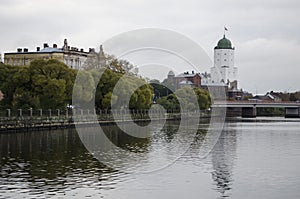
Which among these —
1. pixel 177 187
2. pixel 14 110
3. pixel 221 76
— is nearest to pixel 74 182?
pixel 177 187

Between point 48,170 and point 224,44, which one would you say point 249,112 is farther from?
point 48,170

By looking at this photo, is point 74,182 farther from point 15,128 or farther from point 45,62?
point 45,62

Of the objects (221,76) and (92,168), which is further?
(221,76)

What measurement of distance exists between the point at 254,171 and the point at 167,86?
9178cm

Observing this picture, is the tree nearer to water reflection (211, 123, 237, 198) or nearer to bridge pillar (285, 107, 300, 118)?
bridge pillar (285, 107, 300, 118)

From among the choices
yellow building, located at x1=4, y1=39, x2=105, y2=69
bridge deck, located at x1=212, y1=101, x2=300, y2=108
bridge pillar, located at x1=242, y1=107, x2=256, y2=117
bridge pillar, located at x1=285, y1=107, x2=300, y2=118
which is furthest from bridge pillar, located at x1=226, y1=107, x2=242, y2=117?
yellow building, located at x1=4, y1=39, x2=105, y2=69

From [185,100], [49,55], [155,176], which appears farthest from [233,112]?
[155,176]

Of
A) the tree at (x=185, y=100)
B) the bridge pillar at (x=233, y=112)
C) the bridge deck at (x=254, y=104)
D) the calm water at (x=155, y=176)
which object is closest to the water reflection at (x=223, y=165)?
the calm water at (x=155, y=176)

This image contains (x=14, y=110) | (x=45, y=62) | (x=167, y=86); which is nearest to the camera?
(x=14, y=110)

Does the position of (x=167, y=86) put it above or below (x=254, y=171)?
above

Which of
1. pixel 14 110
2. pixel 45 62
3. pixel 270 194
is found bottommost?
pixel 270 194

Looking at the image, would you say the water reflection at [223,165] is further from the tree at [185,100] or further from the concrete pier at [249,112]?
the concrete pier at [249,112]

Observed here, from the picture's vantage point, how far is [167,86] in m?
115

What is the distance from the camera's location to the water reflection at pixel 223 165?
63.4 ft
